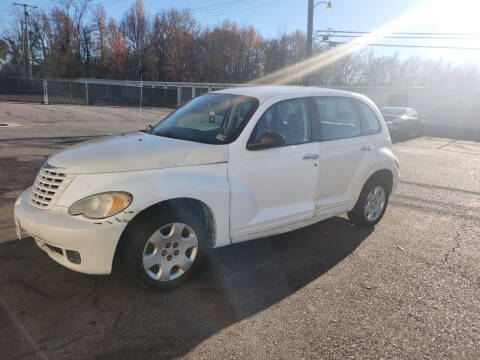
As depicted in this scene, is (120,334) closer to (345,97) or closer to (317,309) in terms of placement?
(317,309)

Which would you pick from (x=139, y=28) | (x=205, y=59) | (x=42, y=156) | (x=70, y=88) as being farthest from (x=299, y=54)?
(x=42, y=156)

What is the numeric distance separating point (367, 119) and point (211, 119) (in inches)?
85.6

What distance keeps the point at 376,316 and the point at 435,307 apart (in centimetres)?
60

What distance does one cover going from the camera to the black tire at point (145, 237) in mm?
2824

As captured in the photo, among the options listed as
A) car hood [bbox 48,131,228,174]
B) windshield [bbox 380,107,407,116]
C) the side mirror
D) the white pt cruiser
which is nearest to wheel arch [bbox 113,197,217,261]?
the white pt cruiser

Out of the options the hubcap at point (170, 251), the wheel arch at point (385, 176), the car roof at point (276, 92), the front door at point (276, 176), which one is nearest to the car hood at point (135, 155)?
the front door at point (276, 176)

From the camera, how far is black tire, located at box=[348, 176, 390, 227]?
4.64 meters

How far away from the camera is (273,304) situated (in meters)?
3.06

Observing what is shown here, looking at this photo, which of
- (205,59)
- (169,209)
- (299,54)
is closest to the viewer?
(169,209)

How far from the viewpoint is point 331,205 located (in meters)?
4.21

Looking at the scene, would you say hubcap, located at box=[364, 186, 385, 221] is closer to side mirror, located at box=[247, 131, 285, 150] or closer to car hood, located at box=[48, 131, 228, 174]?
side mirror, located at box=[247, 131, 285, 150]

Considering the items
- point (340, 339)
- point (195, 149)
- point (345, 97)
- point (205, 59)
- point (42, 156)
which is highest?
A: point (205, 59)

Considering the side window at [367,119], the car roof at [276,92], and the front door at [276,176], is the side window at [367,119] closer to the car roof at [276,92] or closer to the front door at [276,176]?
the car roof at [276,92]

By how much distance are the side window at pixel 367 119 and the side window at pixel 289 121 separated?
1.07 m
